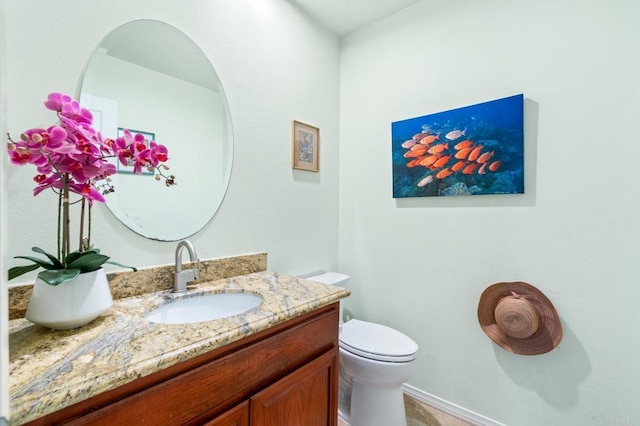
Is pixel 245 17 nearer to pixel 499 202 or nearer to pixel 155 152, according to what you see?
pixel 155 152

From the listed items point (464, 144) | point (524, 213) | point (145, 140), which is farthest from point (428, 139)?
point (145, 140)

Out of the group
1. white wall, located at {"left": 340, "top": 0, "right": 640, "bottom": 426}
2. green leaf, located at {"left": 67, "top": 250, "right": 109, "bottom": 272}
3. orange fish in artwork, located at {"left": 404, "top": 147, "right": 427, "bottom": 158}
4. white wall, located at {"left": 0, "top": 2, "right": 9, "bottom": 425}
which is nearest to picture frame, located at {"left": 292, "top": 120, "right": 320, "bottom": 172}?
white wall, located at {"left": 340, "top": 0, "right": 640, "bottom": 426}

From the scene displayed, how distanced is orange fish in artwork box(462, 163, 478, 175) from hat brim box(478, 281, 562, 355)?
619 millimetres

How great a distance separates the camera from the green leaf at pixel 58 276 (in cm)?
68

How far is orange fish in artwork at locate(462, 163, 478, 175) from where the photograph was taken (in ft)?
5.08

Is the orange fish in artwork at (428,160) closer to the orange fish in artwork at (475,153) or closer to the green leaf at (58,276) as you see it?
the orange fish in artwork at (475,153)

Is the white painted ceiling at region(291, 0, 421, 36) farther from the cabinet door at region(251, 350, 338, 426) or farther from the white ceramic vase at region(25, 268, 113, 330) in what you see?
the cabinet door at region(251, 350, 338, 426)

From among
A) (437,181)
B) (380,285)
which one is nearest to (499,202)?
(437,181)

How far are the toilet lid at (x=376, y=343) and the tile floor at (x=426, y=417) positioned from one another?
0.47 metres

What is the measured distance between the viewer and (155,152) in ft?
3.03

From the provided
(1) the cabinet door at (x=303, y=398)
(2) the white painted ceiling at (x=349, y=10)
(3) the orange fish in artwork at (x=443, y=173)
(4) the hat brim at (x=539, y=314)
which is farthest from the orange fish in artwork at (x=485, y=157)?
(1) the cabinet door at (x=303, y=398)

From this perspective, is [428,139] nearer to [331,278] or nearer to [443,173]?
[443,173]

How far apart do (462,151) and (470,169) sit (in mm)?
112

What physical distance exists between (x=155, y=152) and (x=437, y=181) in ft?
4.76
